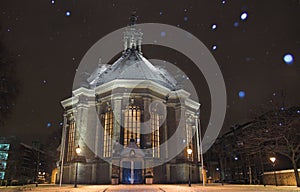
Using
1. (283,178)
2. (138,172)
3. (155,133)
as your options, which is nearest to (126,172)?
(138,172)

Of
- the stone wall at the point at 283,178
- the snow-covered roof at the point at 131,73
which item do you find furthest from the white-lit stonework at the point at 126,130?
the stone wall at the point at 283,178

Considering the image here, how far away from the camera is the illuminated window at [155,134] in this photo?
122 ft

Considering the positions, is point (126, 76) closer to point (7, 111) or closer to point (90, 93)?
point (90, 93)

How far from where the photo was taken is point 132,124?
37062mm

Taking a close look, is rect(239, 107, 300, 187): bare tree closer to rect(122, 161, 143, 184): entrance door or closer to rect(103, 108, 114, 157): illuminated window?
rect(122, 161, 143, 184): entrance door

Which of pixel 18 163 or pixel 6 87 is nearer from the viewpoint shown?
pixel 6 87

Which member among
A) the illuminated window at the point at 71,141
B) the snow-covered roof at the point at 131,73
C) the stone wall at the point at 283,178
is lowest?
the stone wall at the point at 283,178

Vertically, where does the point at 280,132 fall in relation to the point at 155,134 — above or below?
below

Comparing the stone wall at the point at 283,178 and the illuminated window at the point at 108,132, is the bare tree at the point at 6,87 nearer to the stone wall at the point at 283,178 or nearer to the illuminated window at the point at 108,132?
the illuminated window at the point at 108,132

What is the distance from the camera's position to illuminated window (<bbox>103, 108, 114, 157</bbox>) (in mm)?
36844

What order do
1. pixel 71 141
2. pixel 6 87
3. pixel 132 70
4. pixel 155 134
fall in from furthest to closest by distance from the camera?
pixel 132 70 → pixel 71 141 → pixel 155 134 → pixel 6 87

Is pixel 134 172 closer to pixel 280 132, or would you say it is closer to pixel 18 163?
pixel 280 132

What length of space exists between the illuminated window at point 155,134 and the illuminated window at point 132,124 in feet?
6.25

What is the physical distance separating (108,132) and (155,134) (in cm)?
638
